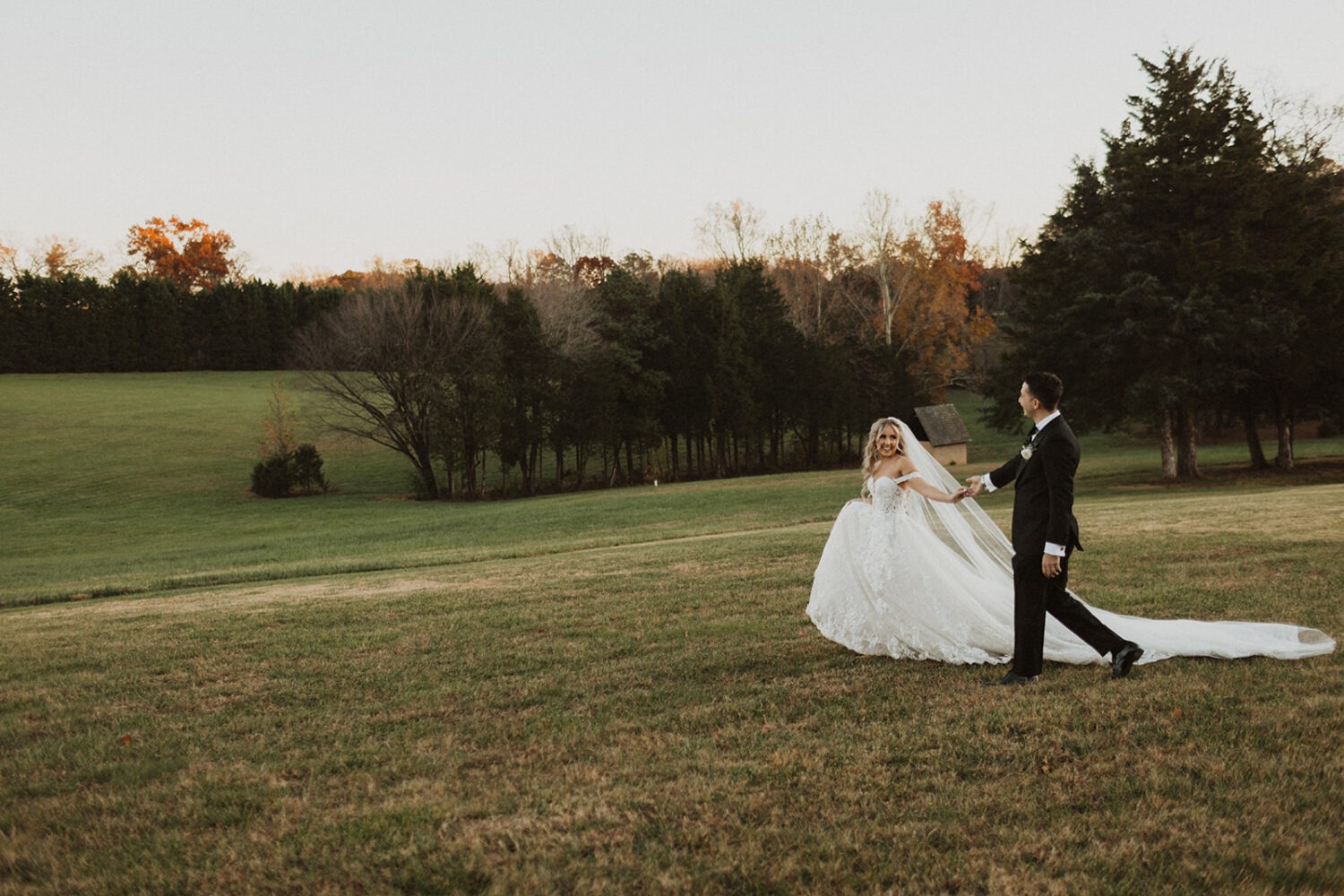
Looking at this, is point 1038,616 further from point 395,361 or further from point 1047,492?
A: point 395,361

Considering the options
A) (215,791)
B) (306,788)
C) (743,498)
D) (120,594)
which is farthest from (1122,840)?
(743,498)

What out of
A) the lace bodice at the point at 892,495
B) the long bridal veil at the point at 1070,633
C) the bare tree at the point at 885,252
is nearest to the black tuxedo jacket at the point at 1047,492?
the long bridal veil at the point at 1070,633

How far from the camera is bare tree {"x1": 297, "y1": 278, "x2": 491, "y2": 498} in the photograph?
144ft

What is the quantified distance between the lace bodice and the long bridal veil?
0.30 feet

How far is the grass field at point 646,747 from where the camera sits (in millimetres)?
4203

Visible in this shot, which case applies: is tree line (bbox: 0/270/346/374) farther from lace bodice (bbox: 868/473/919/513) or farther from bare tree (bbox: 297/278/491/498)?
lace bodice (bbox: 868/473/919/513)

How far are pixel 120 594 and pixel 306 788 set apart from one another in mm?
14075

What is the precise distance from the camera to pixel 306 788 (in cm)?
529

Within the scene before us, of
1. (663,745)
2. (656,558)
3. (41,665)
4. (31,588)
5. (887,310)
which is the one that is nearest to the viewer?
(663,745)

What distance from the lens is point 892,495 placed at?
327 inches

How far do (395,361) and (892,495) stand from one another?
1534 inches

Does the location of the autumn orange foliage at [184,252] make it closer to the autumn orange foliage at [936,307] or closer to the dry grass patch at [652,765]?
the autumn orange foliage at [936,307]

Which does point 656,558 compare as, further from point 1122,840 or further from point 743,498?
point 743,498

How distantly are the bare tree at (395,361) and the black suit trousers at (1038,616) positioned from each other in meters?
39.8
